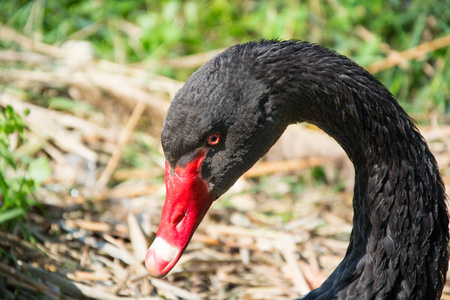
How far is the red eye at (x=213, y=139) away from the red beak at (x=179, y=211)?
0.04m

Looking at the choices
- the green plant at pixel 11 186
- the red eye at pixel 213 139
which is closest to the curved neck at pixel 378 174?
the red eye at pixel 213 139

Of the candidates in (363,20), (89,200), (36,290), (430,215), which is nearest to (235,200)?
(89,200)

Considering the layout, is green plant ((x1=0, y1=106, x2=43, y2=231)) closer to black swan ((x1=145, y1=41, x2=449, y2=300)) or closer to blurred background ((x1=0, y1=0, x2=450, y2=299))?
blurred background ((x1=0, y1=0, x2=450, y2=299))

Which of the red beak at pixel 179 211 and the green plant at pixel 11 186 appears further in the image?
the green plant at pixel 11 186

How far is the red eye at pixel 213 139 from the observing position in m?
2.19

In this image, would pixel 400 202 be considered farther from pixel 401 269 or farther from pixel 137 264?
pixel 137 264

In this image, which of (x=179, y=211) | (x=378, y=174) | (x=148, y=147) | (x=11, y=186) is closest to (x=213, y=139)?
(x=179, y=211)

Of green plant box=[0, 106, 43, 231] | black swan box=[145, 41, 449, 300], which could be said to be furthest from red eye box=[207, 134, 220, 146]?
green plant box=[0, 106, 43, 231]

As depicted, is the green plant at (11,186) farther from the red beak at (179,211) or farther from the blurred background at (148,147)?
the red beak at (179,211)

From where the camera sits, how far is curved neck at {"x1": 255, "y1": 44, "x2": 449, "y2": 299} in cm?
221

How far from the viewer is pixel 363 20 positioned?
549 centimetres

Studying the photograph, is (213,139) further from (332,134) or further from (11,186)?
(11,186)

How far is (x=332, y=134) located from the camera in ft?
8.09

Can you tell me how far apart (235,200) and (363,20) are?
2426 mm
